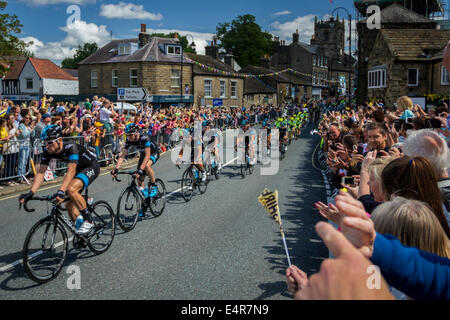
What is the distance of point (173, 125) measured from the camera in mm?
21578

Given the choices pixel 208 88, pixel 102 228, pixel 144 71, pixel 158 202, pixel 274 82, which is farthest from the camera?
pixel 274 82

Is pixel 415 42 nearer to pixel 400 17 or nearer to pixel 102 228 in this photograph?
pixel 400 17

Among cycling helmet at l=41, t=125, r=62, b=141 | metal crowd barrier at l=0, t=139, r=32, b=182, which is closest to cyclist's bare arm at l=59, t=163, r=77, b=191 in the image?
cycling helmet at l=41, t=125, r=62, b=141

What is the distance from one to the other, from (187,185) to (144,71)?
106 ft

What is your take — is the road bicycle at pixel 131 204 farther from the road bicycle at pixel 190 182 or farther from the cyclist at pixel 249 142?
the cyclist at pixel 249 142

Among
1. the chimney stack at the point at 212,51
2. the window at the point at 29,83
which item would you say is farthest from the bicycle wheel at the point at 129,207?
the window at the point at 29,83

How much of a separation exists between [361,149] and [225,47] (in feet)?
239

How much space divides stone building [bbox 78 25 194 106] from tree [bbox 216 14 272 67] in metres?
34.5

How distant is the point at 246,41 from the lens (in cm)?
7538

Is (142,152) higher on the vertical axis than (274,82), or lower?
lower

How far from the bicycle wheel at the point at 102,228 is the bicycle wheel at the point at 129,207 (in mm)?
665

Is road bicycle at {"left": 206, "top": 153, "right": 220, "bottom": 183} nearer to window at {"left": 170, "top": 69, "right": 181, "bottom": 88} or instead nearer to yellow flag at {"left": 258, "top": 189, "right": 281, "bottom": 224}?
yellow flag at {"left": 258, "top": 189, "right": 281, "bottom": 224}

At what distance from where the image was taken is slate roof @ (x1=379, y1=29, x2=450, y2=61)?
1249 inches

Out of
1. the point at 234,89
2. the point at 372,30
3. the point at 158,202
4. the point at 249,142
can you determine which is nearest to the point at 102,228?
the point at 158,202
